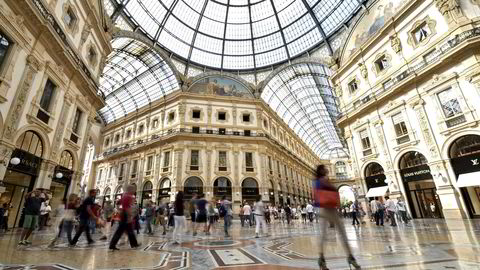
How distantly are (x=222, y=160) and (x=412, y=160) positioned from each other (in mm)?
18270

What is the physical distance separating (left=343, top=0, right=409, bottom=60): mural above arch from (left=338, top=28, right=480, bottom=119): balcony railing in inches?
195

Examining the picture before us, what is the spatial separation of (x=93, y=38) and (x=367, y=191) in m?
25.4

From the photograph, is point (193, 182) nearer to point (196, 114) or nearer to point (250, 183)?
point (250, 183)

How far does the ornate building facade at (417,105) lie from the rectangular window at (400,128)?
0.23ft

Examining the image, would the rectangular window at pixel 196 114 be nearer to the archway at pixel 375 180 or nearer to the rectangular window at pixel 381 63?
the archway at pixel 375 180

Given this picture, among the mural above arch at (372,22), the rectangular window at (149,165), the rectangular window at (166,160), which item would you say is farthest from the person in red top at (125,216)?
the rectangular window at (149,165)

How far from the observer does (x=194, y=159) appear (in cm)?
2658

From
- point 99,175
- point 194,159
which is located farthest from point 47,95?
point 99,175

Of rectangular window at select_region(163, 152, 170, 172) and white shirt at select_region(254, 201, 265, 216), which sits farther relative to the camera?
rectangular window at select_region(163, 152, 170, 172)

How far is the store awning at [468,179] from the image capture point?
40.0ft

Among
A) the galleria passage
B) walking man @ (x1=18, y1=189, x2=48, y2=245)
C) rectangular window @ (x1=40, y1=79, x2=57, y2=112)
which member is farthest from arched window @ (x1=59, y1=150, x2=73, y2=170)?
walking man @ (x1=18, y1=189, x2=48, y2=245)

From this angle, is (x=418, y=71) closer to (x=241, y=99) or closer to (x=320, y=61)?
(x=320, y=61)

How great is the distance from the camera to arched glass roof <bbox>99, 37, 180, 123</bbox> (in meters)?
28.0

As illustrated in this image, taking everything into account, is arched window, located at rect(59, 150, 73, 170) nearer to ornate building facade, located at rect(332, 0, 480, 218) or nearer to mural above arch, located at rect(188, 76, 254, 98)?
mural above arch, located at rect(188, 76, 254, 98)
